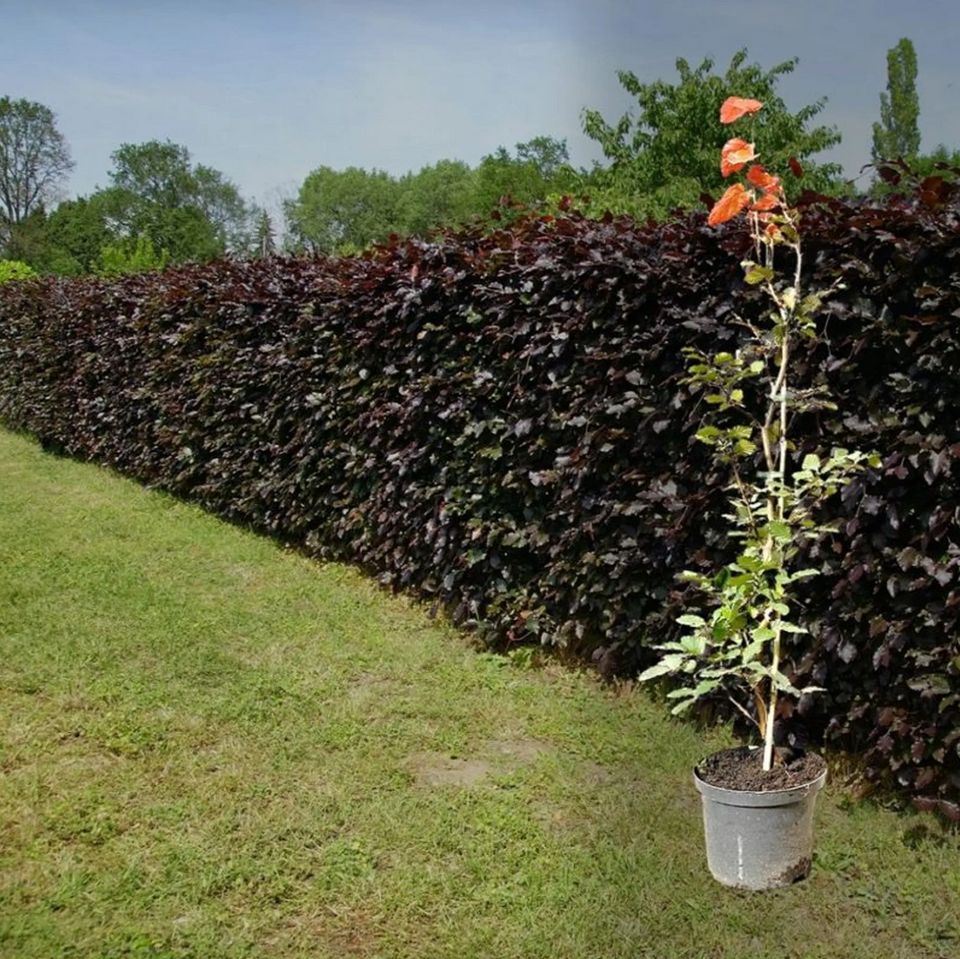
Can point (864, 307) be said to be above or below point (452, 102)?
below

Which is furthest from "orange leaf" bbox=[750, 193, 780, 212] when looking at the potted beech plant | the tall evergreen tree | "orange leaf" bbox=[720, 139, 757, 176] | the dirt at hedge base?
the tall evergreen tree

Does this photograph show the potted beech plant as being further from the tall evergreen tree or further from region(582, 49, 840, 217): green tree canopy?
the tall evergreen tree

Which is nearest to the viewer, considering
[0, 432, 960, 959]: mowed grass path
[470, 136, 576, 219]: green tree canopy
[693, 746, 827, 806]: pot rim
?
[0, 432, 960, 959]: mowed grass path

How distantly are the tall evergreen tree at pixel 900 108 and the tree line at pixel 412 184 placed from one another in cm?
8

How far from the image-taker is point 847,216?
3002mm

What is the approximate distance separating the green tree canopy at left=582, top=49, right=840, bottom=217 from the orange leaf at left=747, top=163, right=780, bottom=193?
49.5ft

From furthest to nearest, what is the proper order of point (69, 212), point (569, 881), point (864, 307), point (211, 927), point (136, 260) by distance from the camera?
point (69, 212), point (136, 260), point (864, 307), point (569, 881), point (211, 927)

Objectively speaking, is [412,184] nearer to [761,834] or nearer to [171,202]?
[171,202]

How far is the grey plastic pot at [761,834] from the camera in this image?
2.63 meters

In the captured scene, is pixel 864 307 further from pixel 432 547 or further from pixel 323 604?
pixel 323 604

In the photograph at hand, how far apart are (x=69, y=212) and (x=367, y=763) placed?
63885 millimetres

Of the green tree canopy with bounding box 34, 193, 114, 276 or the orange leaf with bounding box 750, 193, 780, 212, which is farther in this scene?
the green tree canopy with bounding box 34, 193, 114, 276

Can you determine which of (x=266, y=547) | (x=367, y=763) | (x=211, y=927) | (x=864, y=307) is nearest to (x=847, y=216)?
(x=864, y=307)

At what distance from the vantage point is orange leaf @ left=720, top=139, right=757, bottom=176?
112 inches
